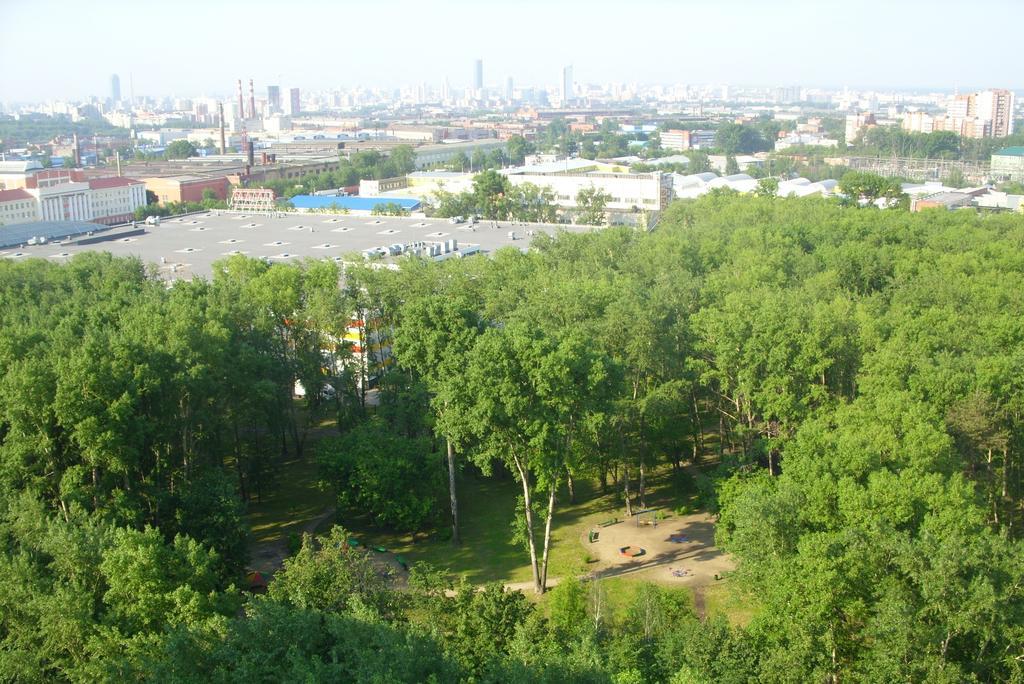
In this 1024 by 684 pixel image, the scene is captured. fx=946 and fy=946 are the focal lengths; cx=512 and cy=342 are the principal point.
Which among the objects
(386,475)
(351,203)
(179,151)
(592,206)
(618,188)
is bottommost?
(386,475)

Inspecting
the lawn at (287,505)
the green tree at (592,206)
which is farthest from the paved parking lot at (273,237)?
the lawn at (287,505)

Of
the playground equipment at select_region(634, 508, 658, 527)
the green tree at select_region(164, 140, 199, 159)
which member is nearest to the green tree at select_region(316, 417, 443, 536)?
the playground equipment at select_region(634, 508, 658, 527)

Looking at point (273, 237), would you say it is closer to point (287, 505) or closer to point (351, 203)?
point (351, 203)

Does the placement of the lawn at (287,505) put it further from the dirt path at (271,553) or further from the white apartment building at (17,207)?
the white apartment building at (17,207)

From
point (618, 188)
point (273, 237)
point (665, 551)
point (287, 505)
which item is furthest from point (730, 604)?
point (618, 188)

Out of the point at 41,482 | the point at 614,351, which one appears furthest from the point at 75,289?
the point at 614,351
